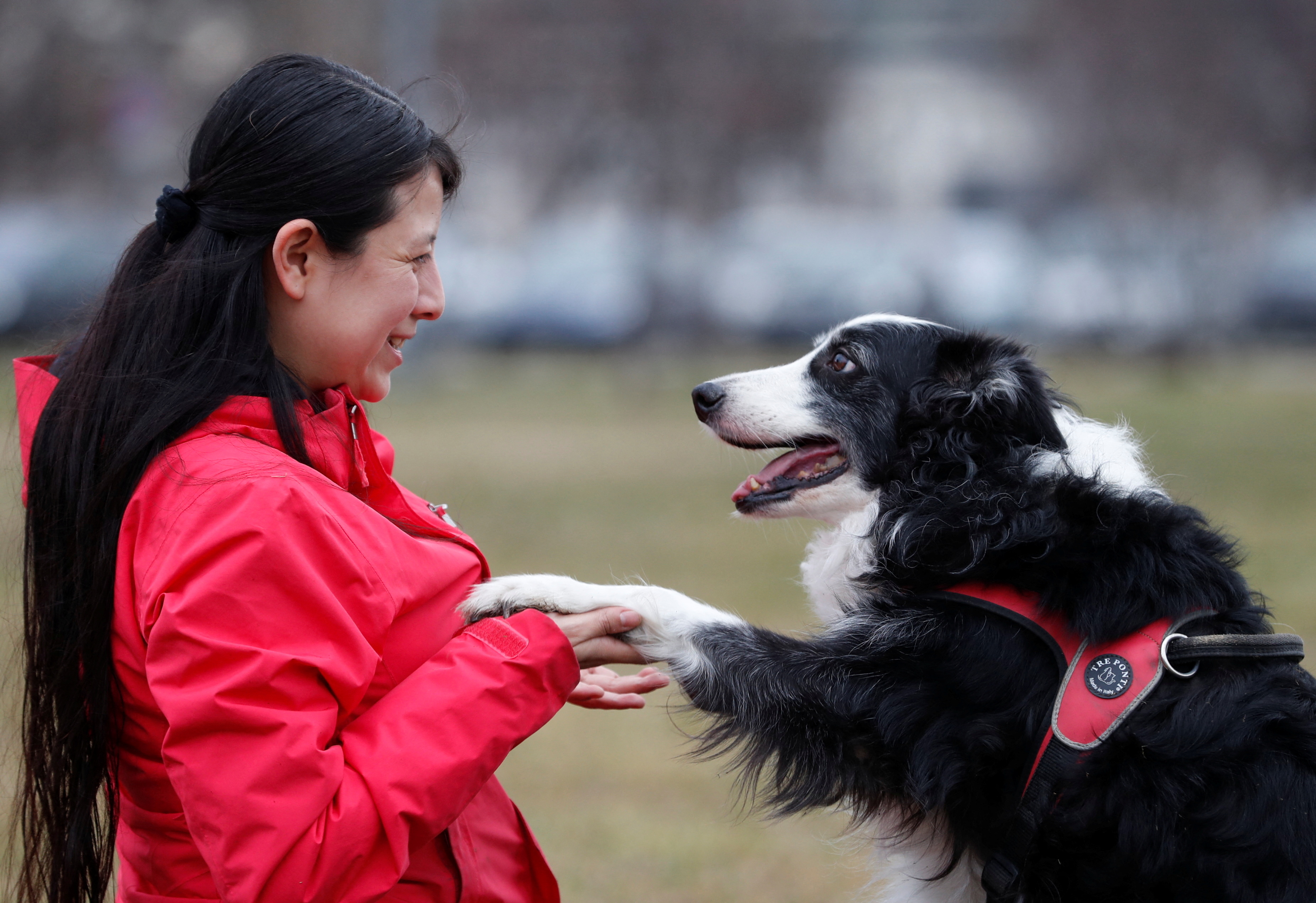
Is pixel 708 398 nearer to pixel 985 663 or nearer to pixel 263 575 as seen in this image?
pixel 985 663

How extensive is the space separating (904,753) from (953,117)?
3402 cm

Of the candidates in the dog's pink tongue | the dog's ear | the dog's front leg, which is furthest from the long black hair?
the dog's ear

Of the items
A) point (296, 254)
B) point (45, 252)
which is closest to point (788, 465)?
point (296, 254)

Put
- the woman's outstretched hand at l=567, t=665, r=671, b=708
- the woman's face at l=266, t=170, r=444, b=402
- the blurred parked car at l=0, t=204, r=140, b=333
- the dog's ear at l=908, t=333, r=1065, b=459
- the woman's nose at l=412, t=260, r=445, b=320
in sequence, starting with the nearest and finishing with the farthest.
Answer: the woman's face at l=266, t=170, r=444, b=402 → the woman's nose at l=412, t=260, r=445, b=320 → the woman's outstretched hand at l=567, t=665, r=671, b=708 → the dog's ear at l=908, t=333, r=1065, b=459 → the blurred parked car at l=0, t=204, r=140, b=333

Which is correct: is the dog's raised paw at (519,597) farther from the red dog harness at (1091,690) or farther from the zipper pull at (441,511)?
the red dog harness at (1091,690)

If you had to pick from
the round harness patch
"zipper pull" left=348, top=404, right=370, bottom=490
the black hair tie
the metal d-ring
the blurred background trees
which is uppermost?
the blurred background trees

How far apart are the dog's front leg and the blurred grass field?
16cm

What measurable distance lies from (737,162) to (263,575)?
23781 millimetres

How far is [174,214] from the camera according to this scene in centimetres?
198

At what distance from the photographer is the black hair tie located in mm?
1970

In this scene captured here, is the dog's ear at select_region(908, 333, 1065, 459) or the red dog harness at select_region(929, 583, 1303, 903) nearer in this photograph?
the red dog harness at select_region(929, 583, 1303, 903)

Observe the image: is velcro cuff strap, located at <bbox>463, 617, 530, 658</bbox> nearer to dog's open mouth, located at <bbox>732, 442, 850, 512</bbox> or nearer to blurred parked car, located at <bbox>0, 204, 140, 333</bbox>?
dog's open mouth, located at <bbox>732, 442, 850, 512</bbox>

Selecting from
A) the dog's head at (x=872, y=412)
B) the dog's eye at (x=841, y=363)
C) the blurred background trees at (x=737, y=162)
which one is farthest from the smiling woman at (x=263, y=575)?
the blurred background trees at (x=737, y=162)

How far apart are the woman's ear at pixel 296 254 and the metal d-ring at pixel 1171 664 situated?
1.76 metres
